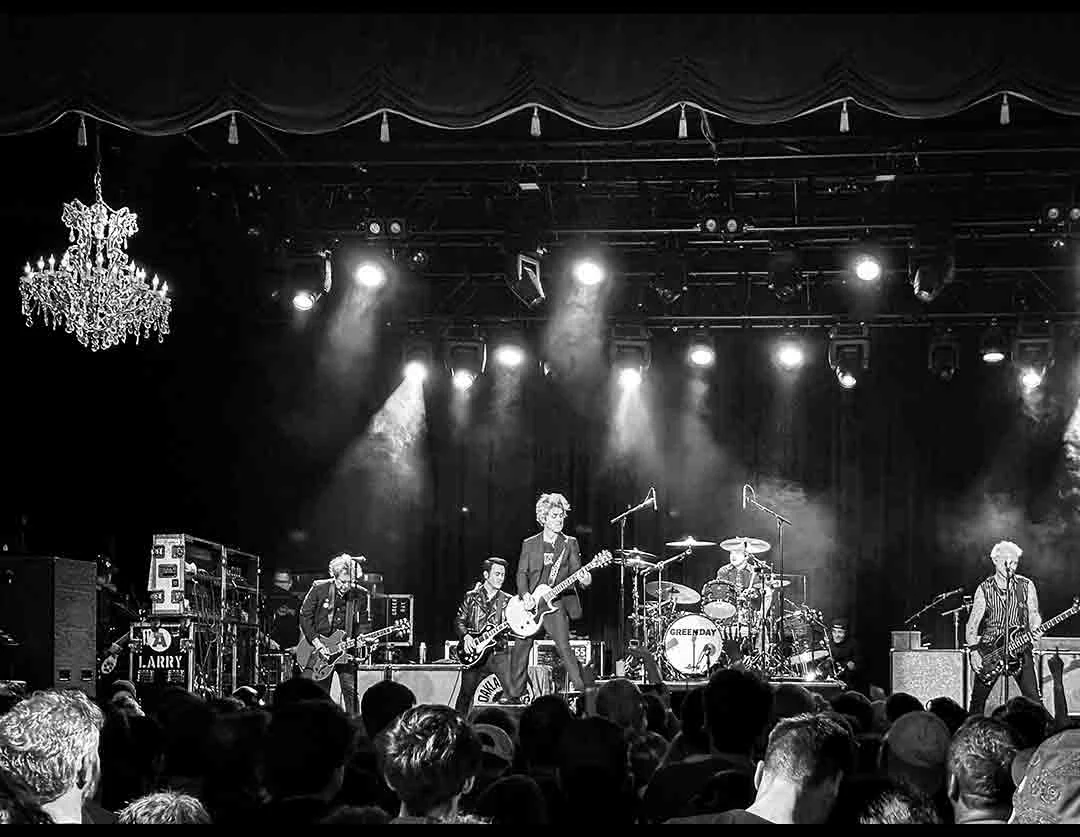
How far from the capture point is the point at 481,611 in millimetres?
15047

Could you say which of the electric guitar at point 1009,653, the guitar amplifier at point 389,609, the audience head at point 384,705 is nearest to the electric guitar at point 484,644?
the guitar amplifier at point 389,609

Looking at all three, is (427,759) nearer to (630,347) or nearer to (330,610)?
(330,610)

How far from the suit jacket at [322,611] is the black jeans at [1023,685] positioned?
6.37m

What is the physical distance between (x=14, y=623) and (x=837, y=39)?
787cm

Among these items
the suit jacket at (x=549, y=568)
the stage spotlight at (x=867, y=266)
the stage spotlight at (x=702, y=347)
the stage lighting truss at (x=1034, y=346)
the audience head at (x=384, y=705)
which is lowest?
the audience head at (x=384, y=705)

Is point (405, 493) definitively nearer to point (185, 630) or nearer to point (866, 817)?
point (185, 630)

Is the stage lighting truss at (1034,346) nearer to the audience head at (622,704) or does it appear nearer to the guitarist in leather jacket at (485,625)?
the guitarist in leather jacket at (485,625)

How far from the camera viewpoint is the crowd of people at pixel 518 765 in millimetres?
3627

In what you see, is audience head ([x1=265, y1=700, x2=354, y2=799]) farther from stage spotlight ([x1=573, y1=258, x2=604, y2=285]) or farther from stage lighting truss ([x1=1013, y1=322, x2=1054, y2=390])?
stage lighting truss ([x1=1013, y1=322, x2=1054, y2=390])

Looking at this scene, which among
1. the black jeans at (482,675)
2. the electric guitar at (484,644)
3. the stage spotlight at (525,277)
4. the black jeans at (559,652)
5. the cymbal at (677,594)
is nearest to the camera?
the black jeans at (559,652)

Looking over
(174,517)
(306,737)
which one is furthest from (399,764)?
(174,517)

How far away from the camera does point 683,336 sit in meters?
20.6

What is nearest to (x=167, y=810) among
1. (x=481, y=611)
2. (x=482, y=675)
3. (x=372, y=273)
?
(x=482, y=675)

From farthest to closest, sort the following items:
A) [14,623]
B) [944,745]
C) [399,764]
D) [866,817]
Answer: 1. [14,623]
2. [944,745]
3. [399,764]
4. [866,817]
